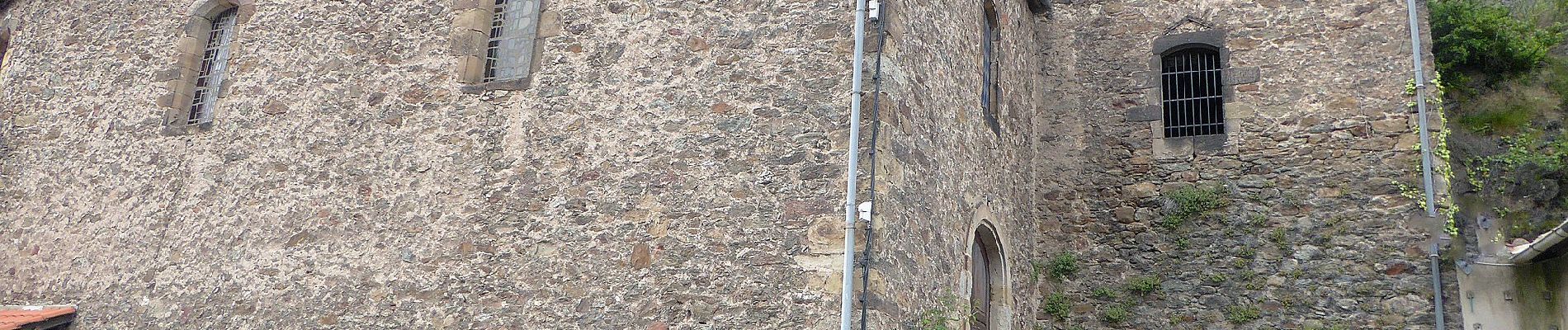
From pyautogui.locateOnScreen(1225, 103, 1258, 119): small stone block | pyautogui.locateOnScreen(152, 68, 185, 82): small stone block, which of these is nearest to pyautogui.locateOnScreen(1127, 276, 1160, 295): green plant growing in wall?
pyautogui.locateOnScreen(1225, 103, 1258, 119): small stone block

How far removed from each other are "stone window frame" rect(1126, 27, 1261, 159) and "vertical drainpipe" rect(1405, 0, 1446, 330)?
4.03ft

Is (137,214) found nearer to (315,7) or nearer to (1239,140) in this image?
(315,7)

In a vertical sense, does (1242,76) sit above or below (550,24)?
above

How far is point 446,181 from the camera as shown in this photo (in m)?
8.10

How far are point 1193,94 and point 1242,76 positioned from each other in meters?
0.43

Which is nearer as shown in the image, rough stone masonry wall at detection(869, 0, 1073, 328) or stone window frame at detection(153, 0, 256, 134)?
rough stone masonry wall at detection(869, 0, 1073, 328)

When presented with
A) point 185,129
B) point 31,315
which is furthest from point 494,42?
point 31,315

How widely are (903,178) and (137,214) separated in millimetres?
5894

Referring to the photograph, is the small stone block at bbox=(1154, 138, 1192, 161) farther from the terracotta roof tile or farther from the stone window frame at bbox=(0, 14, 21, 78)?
the stone window frame at bbox=(0, 14, 21, 78)

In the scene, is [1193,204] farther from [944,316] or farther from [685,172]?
[685,172]

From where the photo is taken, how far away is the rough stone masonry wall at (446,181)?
23.6 feet

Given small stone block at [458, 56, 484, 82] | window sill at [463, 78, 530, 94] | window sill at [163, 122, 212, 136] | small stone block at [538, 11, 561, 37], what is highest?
small stone block at [538, 11, 561, 37]

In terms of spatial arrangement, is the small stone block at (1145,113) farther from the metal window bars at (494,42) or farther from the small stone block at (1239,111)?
the metal window bars at (494,42)

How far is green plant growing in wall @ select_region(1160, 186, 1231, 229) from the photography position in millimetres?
10305
